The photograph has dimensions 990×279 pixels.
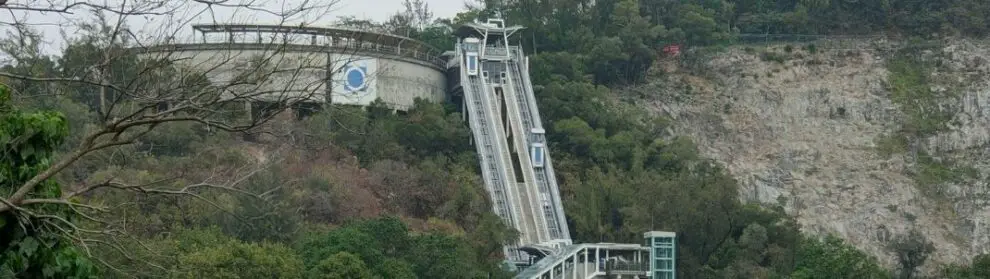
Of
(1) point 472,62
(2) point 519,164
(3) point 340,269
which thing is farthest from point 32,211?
(1) point 472,62

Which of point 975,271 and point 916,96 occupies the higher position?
point 916,96

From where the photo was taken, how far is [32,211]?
15633mm

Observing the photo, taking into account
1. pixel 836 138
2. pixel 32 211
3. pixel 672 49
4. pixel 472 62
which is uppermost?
pixel 32 211

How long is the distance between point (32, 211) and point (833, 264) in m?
33.8

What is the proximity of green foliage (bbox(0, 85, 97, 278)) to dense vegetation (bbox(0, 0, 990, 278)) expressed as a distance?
55.8 ft

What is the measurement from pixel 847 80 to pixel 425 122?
1924cm

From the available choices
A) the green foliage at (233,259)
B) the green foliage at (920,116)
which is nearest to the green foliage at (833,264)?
the green foliage at (233,259)

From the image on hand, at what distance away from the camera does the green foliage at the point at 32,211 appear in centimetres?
1587

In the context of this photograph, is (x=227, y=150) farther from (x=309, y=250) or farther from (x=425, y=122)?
(x=309, y=250)

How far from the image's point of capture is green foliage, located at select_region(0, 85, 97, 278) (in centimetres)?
1587

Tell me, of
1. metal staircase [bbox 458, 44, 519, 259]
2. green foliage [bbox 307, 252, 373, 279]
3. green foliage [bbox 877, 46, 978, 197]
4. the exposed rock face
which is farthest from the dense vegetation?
green foliage [bbox 877, 46, 978, 197]

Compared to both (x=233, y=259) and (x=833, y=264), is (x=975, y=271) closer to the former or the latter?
(x=833, y=264)

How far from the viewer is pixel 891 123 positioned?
67125mm

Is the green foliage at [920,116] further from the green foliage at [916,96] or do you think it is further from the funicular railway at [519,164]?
the funicular railway at [519,164]
